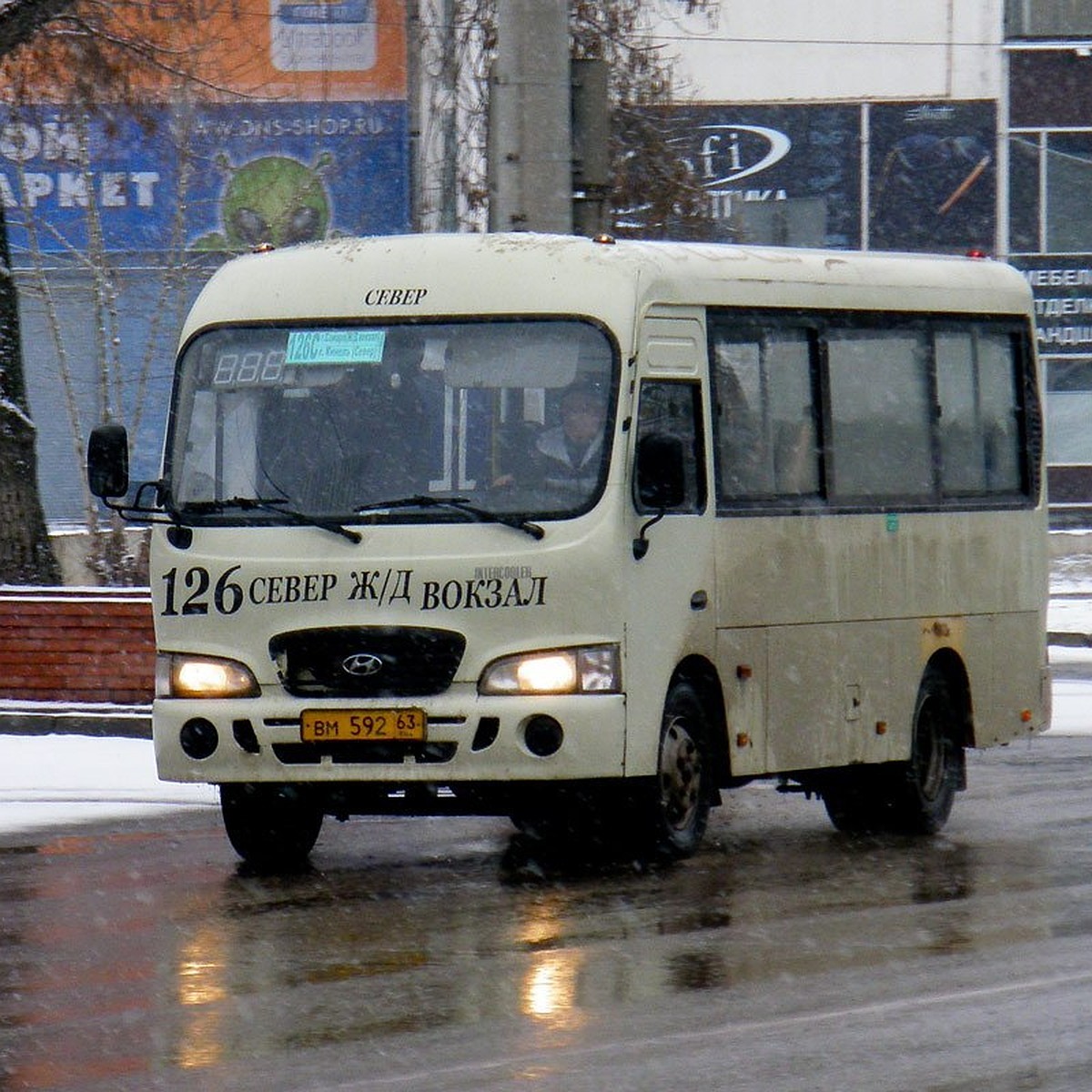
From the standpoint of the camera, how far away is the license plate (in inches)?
432

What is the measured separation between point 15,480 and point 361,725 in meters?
8.85

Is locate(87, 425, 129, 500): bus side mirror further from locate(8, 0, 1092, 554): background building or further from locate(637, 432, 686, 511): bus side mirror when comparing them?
locate(8, 0, 1092, 554): background building

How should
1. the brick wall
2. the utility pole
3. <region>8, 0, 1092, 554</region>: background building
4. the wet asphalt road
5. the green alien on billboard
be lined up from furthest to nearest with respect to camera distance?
<region>8, 0, 1092, 554</region>: background building → the green alien on billboard → the brick wall → the utility pole → the wet asphalt road

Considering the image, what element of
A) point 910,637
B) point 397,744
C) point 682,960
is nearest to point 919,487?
point 910,637

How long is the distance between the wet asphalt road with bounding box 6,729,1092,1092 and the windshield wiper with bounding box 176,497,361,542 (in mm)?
1405

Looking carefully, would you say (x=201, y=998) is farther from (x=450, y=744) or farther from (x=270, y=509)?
(x=270, y=509)

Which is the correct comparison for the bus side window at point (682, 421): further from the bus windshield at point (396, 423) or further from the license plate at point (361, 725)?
the license plate at point (361, 725)

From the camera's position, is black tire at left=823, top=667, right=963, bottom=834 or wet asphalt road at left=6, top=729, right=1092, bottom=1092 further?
black tire at left=823, top=667, right=963, bottom=834

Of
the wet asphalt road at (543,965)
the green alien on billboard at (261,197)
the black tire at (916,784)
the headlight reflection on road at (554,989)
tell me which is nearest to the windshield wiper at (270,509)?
the wet asphalt road at (543,965)

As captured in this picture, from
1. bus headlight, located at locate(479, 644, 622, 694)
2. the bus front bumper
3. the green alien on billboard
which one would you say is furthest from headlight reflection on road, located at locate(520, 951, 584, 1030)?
the green alien on billboard

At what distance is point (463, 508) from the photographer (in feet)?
36.6

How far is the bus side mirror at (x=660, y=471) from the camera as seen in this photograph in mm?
11039

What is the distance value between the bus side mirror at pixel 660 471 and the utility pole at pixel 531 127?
14.5 feet

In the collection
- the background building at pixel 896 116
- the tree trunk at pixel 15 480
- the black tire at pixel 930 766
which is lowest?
the black tire at pixel 930 766
